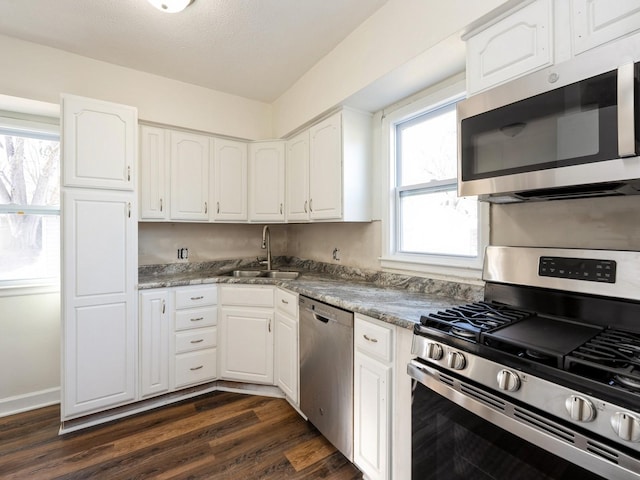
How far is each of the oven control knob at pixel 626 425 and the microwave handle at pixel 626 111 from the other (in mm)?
671

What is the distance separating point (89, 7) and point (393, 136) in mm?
2054

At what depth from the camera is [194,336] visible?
2.47m

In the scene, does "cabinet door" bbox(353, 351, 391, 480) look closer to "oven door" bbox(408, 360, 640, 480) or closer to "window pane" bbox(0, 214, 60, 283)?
"oven door" bbox(408, 360, 640, 480)

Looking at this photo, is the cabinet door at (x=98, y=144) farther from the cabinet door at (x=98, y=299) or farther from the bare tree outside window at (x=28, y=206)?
the bare tree outside window at (x=28, y=206)

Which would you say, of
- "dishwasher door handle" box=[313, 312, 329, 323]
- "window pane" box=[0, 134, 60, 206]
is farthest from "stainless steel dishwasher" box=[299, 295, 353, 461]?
"window pane" box=[0, 134, 60, 206]

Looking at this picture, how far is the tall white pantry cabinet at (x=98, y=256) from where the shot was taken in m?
2.02

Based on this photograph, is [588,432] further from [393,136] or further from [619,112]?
[393,136]

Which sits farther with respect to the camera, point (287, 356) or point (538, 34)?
point (287, 356)

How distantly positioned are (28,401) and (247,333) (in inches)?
65.8

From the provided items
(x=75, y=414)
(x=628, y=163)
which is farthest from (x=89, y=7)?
(x=628, y=163)

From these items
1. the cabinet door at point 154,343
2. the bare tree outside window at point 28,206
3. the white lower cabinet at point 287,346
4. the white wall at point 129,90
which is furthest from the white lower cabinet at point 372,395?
the bare tree outside window at point 28,206

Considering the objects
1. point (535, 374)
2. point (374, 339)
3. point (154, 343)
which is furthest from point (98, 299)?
point (535, 374)

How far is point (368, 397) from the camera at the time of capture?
155 centimetres

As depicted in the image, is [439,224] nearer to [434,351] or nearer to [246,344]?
[434,351]
